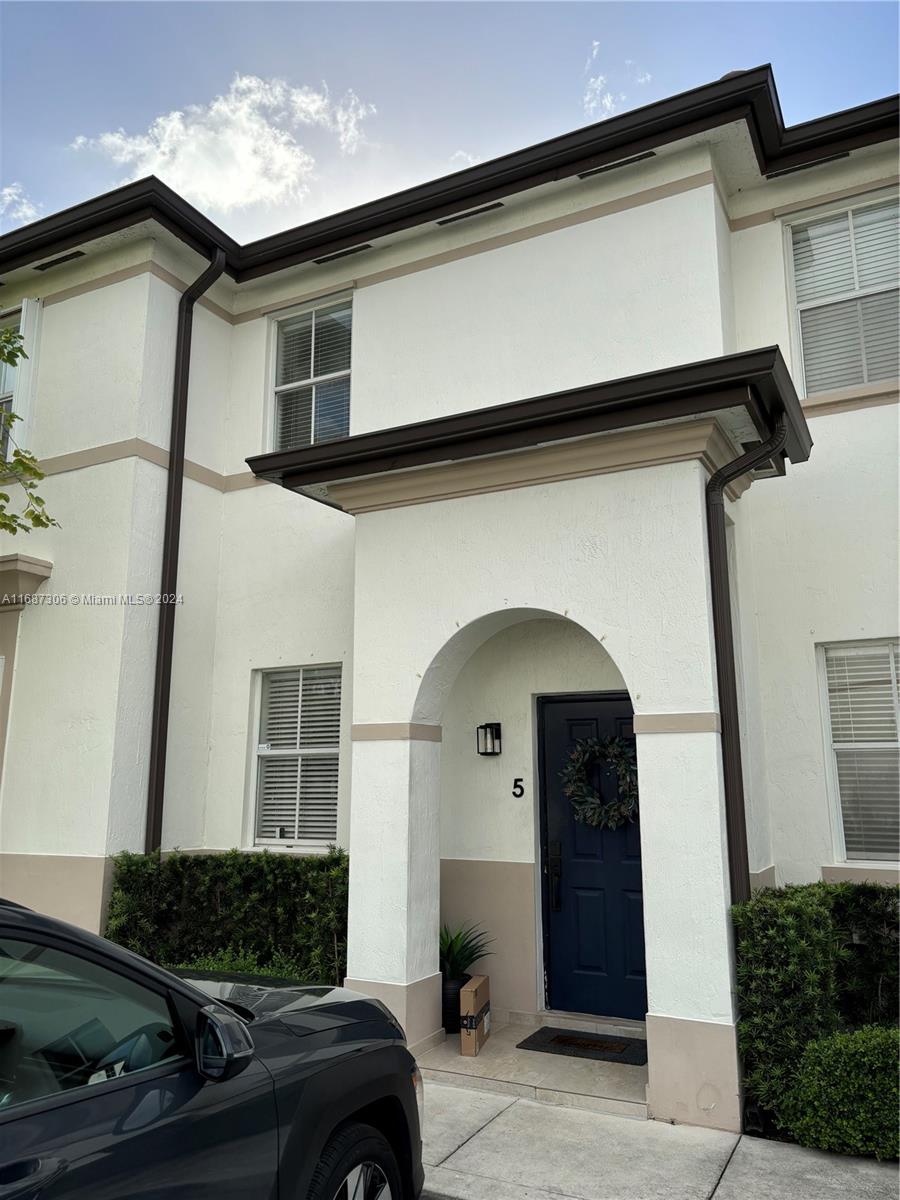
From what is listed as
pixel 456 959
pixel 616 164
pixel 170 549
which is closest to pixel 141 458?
pixel 170 549

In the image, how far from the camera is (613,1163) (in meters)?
4.66

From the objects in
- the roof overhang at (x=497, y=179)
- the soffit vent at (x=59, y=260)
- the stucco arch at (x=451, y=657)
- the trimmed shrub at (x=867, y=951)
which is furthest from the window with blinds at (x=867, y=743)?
the soffit vent at (x=59, y=260)

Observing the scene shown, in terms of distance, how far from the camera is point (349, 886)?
6.76 m

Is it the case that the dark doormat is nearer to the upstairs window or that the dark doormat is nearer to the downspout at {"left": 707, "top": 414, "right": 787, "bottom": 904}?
the downspout at {"left": 707, "top": 414, "right": 787, "bottom": 904}

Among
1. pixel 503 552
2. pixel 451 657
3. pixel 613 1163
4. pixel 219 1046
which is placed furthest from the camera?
pixel 451 657

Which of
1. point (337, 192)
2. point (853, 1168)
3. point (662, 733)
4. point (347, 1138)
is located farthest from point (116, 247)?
point (853, 1168)

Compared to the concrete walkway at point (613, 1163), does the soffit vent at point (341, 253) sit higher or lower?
higher

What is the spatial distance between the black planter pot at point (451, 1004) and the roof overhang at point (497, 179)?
254 inches

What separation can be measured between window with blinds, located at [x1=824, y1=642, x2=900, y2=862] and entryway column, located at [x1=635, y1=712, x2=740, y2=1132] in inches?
66.2

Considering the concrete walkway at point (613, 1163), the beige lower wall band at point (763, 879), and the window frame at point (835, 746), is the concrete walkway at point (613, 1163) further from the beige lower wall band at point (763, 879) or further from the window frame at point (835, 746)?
the window frame at point (835, 746)

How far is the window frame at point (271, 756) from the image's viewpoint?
8.01 metres

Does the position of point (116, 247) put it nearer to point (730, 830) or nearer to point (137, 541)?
point (137, 541)

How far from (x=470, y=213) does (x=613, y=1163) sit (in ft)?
23.7

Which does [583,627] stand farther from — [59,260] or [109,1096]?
[59,260]
